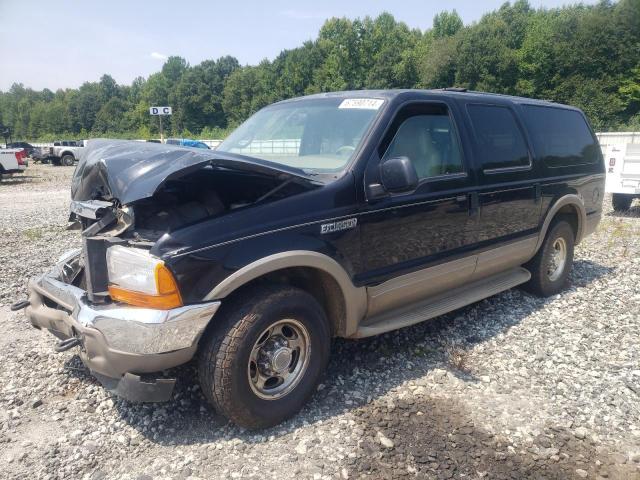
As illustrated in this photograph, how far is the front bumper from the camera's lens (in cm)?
245

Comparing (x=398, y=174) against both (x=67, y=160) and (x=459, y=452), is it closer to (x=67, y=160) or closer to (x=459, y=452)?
(x=459, y=452)

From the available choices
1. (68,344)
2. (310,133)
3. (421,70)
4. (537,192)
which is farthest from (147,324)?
(421,70)

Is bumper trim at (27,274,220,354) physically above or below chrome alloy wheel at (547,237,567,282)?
above

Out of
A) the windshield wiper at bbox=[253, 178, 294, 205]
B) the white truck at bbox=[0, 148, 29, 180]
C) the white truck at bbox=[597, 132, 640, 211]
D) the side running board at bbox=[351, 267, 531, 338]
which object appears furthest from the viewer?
the white truck at bbox=[0, 148, 29, 180]

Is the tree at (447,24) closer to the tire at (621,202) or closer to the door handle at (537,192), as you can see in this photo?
the tire at (621,202)

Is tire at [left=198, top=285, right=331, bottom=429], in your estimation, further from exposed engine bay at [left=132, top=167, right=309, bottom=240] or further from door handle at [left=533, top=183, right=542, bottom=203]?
door handle at [left=533, top=183, right=542, bottom=203]

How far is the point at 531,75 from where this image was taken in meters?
48.7

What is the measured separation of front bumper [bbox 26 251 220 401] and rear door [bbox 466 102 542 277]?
8.59 ft

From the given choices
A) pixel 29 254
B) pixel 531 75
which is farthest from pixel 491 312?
pixel 531 75

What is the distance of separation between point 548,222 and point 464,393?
95.8 inches

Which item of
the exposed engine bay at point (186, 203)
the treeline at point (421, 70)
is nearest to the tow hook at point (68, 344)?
the exposed engine bay at point (186, 203)

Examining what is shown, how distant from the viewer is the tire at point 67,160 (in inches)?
1248

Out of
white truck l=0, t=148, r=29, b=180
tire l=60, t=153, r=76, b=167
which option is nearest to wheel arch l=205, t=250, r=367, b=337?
white truck l=0, t=148, r=29, b=180

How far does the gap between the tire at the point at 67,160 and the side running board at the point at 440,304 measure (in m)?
33.3
